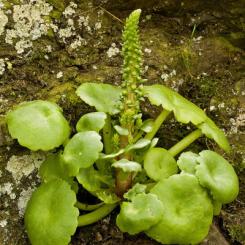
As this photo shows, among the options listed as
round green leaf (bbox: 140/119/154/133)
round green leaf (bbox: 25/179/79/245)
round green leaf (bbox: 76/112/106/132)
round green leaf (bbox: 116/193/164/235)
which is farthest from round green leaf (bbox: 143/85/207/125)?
round green leaf (bbox: 25/179/79/245)

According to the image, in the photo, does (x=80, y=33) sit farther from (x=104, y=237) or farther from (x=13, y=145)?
(x=104, y=237)

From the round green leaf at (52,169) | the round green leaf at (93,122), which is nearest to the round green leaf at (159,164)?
the round green leaf at (93,122)

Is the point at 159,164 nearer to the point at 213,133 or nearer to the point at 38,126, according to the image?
the point at 213,133

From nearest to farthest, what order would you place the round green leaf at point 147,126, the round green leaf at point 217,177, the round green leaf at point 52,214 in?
the round green leaf at point 52,214 → the round green leaf at point 217,177 → the round green leaf at point 147,126

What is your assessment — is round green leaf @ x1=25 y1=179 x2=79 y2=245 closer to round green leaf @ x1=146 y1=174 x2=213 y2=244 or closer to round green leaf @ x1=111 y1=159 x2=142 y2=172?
round green leaf @ x1=111 y1=159 x2=142 y2=172

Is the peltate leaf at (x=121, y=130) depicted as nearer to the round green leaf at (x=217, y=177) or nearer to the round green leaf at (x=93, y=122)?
the round green leaf at (x=93, y=122)

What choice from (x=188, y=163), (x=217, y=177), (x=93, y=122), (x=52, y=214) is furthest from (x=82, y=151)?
(x=217, y=177)
